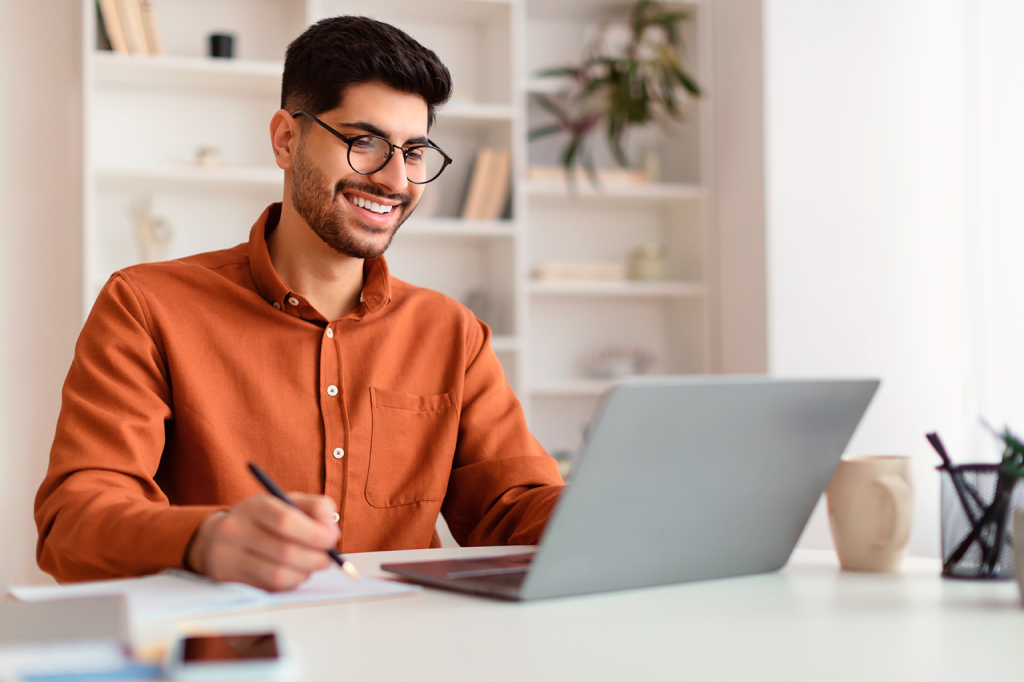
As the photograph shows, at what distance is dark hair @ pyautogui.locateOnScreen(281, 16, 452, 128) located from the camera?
149 centimetres

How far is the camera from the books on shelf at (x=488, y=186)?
3.24 meters

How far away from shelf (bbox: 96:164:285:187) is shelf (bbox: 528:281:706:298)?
957 millimetres

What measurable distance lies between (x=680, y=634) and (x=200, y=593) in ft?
1.30

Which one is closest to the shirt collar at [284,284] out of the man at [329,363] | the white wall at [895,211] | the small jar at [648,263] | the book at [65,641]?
the man at [329,363]

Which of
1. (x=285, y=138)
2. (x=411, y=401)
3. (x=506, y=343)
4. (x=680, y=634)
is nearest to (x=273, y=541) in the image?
(x=680, y=634)

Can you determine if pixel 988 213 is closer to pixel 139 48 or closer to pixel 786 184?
pixel 786 184

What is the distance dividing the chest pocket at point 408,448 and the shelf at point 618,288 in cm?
Result: 181

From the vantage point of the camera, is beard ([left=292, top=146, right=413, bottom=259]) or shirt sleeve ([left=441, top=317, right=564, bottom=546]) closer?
shirt sleeve ([left=441, top=317, right=564, bottom=546])

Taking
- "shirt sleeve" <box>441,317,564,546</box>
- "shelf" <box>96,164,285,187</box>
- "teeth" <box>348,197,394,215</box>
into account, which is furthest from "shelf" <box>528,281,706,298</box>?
"teeth" <box>348,197,394,215</box>

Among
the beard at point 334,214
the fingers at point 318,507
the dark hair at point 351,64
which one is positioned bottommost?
the fingers at point 318,507

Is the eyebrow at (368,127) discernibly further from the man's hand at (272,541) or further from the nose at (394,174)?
the man's hand at (272,541)

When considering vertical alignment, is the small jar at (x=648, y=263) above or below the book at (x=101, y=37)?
below

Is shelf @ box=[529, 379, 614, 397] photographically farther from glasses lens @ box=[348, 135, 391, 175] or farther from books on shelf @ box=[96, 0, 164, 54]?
glasses lens @ box=[348, 135, 391, 175]

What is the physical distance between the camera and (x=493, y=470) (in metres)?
1.41
